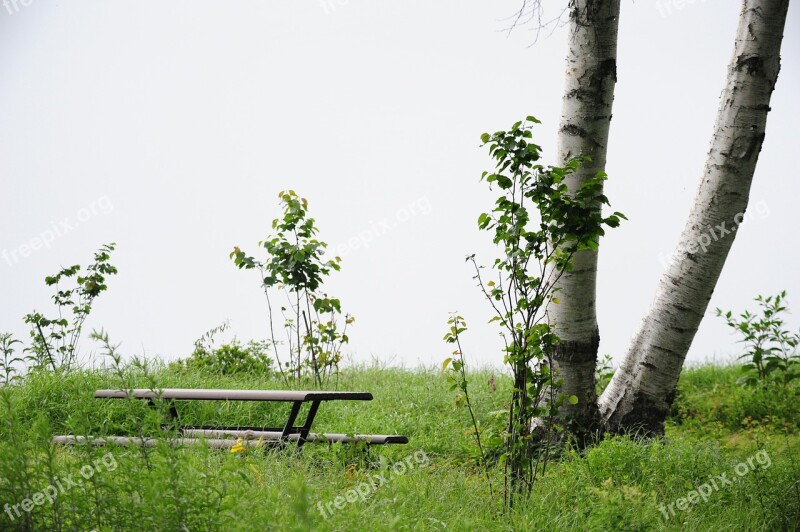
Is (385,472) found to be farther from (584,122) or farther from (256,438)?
(584,122)

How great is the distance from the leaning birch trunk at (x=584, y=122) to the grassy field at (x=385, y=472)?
0.96 meters

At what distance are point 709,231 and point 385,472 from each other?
3.78 meters

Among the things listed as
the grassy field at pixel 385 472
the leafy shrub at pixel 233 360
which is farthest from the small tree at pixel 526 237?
the leafy shrub at pixel 233 360

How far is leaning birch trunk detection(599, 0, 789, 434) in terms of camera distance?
5.96 m

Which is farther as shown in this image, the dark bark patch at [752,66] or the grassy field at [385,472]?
the dark bark patch at [752,66]

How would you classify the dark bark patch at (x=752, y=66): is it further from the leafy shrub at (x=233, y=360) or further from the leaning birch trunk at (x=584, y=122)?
the leafy shrub at (x=233, y=360)

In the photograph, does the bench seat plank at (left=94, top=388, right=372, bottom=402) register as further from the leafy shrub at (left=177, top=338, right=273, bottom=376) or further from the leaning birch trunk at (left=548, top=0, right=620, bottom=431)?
the leafy shrub at (left=177, top=338, right=273, bottom=376)

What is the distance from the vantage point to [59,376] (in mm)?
7258

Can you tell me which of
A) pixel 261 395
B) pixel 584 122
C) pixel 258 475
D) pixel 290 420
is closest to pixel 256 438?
pixel 290 420

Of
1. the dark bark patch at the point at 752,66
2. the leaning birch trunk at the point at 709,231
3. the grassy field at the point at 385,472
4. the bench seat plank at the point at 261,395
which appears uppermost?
the dark bark patch at the point at 752,66

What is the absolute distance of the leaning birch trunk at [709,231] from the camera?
19.6 feet

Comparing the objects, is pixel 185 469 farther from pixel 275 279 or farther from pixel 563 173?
pixel 275 279

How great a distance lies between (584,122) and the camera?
5.75 meters

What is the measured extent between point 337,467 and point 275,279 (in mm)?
3529
